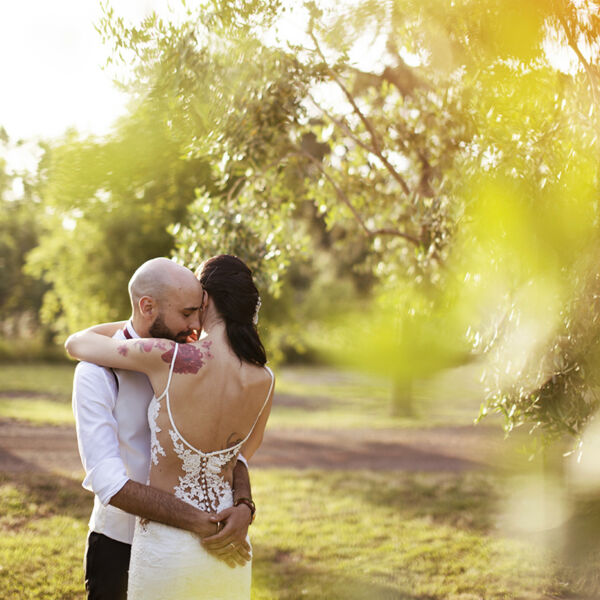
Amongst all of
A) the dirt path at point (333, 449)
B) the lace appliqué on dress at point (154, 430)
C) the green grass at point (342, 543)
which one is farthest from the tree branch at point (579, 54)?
the dirt path at point (333, 449)

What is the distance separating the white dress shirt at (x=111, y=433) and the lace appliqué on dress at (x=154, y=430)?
9cm

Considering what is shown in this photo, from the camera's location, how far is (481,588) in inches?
240

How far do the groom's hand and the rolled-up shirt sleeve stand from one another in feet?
1.25

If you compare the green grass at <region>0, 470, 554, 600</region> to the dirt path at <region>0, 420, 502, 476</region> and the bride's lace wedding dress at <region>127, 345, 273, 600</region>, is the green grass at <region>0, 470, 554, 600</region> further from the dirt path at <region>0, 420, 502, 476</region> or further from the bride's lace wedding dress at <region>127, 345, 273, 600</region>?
the bride's lace wedding dress at <region>127, 345, 273, 600</region>

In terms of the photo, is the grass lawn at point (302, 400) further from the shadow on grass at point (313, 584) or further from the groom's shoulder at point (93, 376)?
the groom's shoulder at point (93, 376)

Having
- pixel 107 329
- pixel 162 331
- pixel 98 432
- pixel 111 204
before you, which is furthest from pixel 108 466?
pixel 111 204

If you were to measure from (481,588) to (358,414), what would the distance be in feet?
42.7

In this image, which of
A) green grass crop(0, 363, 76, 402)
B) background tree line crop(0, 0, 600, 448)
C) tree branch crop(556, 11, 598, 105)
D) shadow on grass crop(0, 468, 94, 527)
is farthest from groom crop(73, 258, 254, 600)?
green grass crop(0, 363, 76, 402)

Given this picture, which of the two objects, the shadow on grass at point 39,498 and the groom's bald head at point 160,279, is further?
the shadow on grass at point 39,498

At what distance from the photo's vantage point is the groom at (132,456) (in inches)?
91.0

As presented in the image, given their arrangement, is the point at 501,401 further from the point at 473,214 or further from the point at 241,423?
the point at 241,423

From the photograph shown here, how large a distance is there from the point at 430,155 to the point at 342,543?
4.23 meters

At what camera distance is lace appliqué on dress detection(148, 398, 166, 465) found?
2.43 metres

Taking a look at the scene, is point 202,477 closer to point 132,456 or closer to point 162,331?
point 132,456
